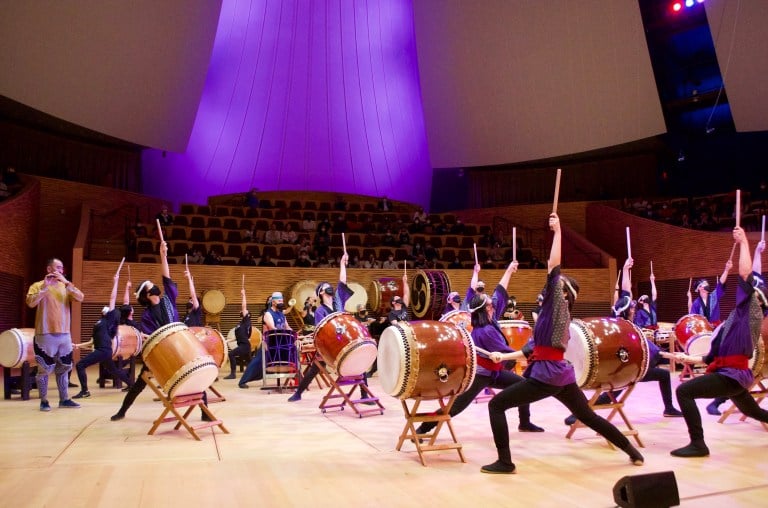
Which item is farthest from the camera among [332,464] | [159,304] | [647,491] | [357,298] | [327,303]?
[357,298]

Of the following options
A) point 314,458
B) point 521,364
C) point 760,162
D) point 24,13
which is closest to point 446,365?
point 314,458

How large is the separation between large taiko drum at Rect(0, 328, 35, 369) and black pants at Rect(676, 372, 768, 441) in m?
6.83

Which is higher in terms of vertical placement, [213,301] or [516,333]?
[213,301]

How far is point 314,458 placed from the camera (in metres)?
4.71

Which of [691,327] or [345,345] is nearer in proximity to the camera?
[345,345]

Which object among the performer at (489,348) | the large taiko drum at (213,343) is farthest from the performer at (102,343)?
the performer at (489,348)

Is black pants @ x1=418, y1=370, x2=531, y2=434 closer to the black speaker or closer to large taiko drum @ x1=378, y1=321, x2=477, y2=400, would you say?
large taiko drum @ x1=378, y1=321, x2=477, y2=400

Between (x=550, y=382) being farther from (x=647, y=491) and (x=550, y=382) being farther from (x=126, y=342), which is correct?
(x=126, y=342)

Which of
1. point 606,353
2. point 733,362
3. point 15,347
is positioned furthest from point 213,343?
point 733,362

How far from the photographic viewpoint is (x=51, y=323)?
7.02m

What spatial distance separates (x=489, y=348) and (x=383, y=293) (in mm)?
8517

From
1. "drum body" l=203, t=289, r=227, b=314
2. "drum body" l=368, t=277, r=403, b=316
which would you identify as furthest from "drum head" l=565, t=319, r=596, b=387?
"drum body" l=203, t=289, r=227, b=314

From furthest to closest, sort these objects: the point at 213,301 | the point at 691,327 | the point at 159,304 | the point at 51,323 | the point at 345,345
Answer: the point at 213,301, the point at 691,327, the point at 51,323, the point at 345,345, the point at 159,304

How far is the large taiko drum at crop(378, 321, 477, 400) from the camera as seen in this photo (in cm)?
455
